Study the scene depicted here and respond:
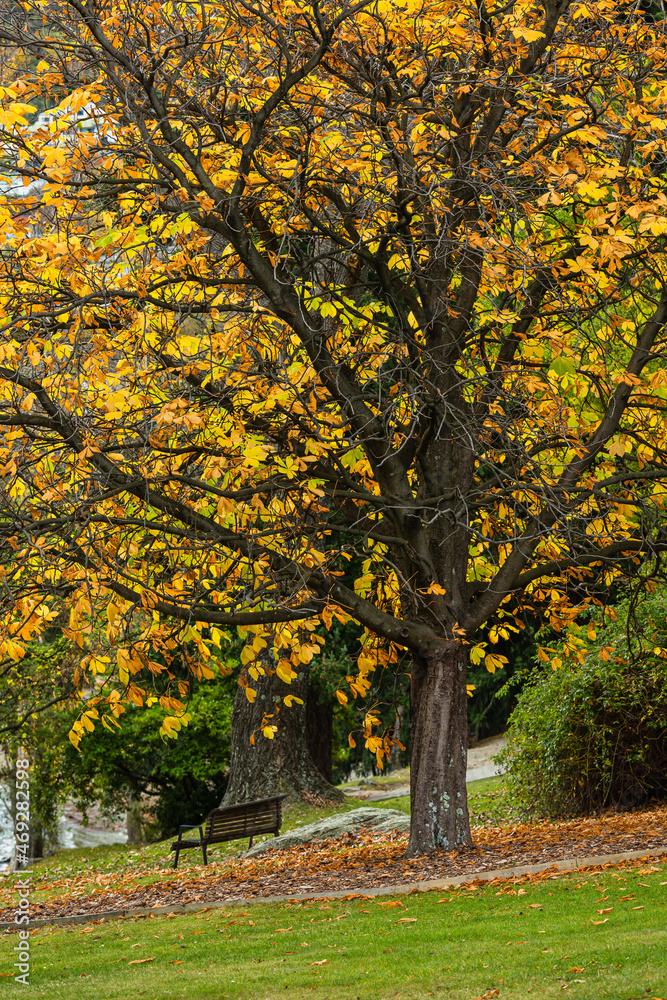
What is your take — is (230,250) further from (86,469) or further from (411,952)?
(411,952)

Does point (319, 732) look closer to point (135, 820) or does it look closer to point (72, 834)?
point (135, 820)

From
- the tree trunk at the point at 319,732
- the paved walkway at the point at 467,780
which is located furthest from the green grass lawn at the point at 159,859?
the paved walkway at the point at 467,780

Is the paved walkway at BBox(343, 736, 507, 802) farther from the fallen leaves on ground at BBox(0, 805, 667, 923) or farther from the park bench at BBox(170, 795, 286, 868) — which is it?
the fallen leaves on ground at BBox(0, 805, 667, 923)

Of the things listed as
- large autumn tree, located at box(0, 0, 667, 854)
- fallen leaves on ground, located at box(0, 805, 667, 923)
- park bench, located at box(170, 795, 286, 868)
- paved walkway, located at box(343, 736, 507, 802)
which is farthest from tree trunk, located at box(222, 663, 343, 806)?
large autumn tree, located at box(0, 0, 667, 854)

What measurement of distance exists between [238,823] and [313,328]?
25.1 ft

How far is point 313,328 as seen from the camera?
898cm

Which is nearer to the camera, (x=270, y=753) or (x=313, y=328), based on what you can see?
(x=313, y=328)

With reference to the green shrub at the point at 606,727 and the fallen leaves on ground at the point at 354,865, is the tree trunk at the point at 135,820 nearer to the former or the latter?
the fallen leaves on ground at the point at 354,865

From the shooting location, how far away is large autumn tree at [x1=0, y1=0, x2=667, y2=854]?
291 inches

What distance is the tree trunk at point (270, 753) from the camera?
53.7 feet

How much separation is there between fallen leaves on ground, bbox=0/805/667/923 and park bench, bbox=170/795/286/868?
37 centimetres

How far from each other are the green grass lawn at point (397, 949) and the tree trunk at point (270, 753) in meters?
7.59

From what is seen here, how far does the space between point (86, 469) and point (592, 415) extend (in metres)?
4.91

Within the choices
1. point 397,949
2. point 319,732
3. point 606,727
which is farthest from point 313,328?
point 319,732
